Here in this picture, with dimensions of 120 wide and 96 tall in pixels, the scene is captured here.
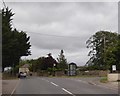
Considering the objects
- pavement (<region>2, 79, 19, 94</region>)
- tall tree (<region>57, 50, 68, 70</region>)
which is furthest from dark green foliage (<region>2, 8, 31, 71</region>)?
tall tree (<region>57, 50, 68, 70</region>)

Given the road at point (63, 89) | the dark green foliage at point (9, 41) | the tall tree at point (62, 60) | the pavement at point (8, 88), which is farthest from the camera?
the tall tree at point (62, 60)

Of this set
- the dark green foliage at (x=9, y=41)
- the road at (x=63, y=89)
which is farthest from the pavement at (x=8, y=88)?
the dark green foliage at (x=9, y=41)

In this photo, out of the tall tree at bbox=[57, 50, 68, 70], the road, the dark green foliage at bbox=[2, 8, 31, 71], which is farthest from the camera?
the tall tree at bbox=[57, 50, 68, 70]

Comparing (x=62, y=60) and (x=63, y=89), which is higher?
(x=62, y=60)

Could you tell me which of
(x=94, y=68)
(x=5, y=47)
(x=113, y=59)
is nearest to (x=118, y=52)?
(x=113, y=59)

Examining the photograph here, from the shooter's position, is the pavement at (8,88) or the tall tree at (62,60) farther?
the tall tree at (62,60)

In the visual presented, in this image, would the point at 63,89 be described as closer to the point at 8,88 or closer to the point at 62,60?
the point at 8,88

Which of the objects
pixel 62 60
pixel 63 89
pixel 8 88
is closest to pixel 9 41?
pixel 8 88

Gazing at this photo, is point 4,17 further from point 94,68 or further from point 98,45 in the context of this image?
point 98,45

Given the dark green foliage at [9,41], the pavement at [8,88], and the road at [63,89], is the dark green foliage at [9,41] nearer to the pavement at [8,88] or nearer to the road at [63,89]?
the pavement at [8,88]

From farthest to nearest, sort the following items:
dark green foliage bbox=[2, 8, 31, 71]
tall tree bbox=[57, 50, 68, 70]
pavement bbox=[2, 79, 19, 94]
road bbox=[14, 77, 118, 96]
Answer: tall tree bbox=[57, 50, 68, 70] < dark green foliage bbox=[2, 8, 31, 71] < pavement bbox=[2, 79, 19, 94] < road bbox=[14, 77, 118, 96]

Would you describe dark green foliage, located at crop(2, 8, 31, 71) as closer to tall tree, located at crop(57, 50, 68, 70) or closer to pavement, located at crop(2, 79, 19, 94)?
pavement, located at crop(2, 79, 19, 94)

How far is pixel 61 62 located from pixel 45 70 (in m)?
16.2

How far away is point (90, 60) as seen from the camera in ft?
357
